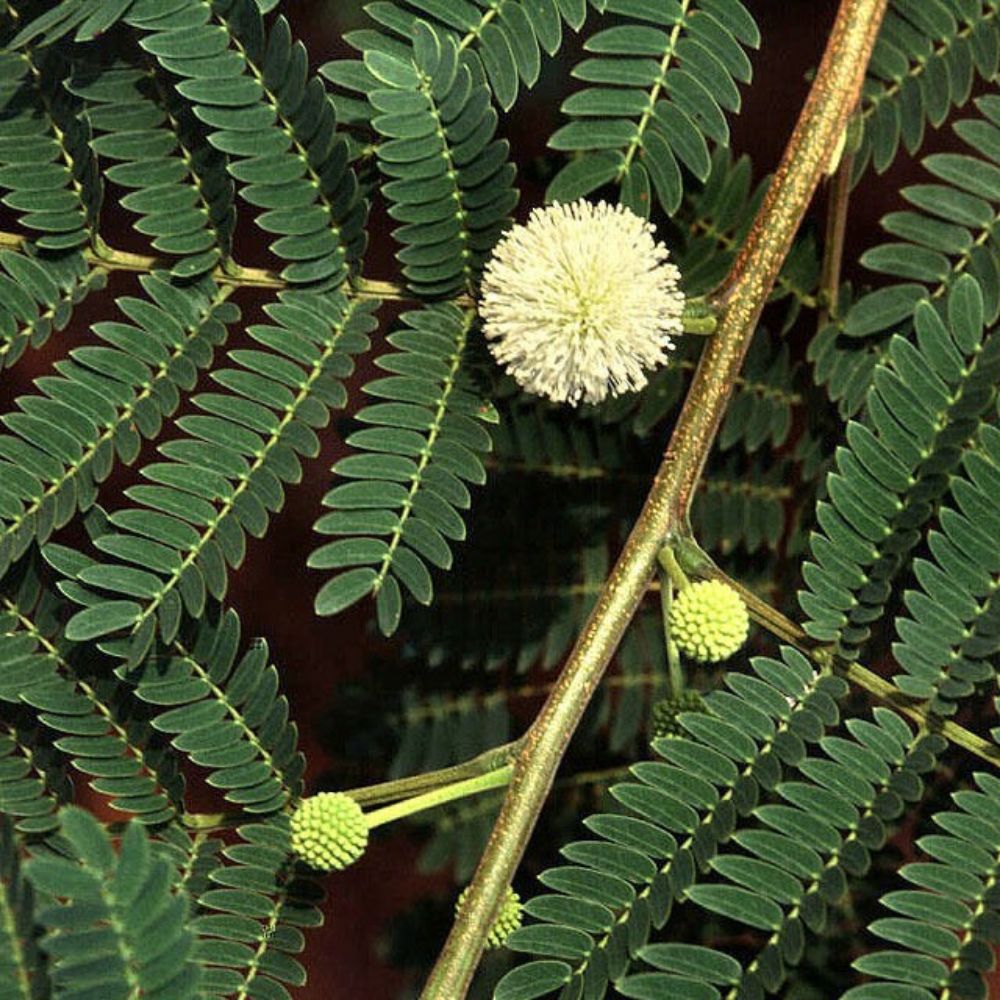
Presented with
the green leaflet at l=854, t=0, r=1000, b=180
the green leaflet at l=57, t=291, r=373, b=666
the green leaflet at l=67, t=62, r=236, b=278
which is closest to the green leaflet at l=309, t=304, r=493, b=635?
the green leaflet at l=57, t=291, r=373, b=666

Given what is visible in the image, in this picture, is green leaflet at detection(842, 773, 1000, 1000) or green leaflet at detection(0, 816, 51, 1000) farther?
green leaflet at detection(842, 773, 1000, 1000)

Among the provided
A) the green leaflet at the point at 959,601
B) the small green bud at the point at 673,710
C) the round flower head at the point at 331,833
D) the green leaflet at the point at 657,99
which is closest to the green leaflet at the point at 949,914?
the green leaflet at the point at 959,601

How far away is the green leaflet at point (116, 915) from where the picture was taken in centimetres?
61

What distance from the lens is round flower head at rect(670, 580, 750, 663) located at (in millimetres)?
845

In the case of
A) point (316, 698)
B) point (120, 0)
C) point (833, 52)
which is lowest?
point (316, 698)

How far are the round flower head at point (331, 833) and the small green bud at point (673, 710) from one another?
21cm

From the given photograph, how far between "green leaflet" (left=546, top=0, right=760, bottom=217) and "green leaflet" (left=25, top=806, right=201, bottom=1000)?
0.52 meters

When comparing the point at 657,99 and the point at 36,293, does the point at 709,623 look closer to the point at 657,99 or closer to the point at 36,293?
the point at 657,99

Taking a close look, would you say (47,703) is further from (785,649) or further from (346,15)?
(346,15)

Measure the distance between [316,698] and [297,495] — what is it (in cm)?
21

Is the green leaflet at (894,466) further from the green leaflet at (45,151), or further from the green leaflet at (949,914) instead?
the green leaflet at (45,151)

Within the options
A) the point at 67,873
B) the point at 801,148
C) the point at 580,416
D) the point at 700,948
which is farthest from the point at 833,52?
the point at 67,873

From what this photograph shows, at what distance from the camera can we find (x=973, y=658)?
87 centimetres

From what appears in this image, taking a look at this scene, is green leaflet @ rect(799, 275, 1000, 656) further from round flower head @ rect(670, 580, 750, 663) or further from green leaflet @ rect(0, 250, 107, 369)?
green leaflet @ rect(0, 250, 107, 369)
